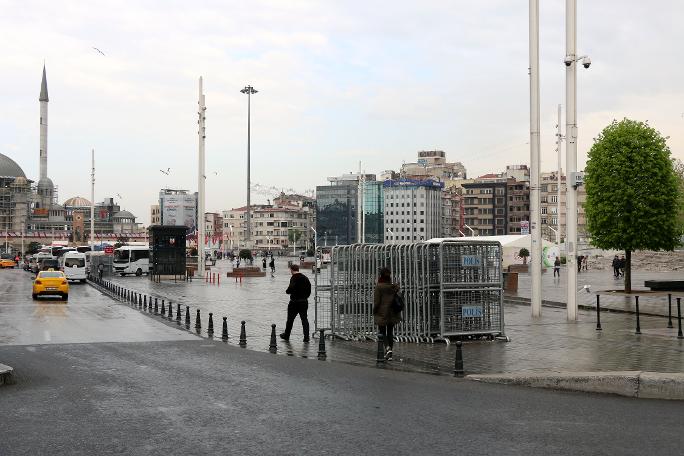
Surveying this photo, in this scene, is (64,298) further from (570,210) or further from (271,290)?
(570,210)

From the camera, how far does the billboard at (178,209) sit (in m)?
98.2

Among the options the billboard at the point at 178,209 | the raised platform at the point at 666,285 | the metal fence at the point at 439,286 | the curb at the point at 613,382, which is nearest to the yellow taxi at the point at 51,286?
the metal fence at the point at 439,286

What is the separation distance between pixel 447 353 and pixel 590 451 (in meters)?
7.79

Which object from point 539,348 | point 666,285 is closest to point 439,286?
point 539,348

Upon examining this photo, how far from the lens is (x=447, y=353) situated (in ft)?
49.9

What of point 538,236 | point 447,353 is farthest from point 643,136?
point 447,353

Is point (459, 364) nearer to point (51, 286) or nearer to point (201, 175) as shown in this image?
point (51, 286)

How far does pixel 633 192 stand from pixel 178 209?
239 ft

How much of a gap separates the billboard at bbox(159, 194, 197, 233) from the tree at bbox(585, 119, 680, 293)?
68630mm

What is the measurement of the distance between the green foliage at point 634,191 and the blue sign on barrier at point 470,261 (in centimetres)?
1915

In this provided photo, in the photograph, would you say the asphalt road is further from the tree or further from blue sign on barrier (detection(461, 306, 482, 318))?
the tree

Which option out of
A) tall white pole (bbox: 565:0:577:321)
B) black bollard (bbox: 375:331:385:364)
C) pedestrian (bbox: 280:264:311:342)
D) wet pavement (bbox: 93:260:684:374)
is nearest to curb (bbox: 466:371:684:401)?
wet pavement (bbox: 93:260:684:374)

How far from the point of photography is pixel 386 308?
14.9 m

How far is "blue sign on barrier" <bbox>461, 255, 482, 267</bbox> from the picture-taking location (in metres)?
16.8
